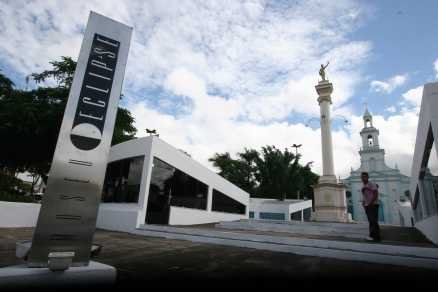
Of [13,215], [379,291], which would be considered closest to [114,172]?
[13,215]

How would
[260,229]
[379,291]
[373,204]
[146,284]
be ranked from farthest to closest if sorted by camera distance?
[260,229] → [373,204] → [146,284] → [379,291]

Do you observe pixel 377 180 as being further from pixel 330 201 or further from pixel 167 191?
pixel 167 191

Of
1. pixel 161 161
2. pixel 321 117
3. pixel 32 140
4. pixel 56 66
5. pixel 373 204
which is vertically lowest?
pixel 373 204

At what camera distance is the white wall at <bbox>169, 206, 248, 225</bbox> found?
10961 millimetres

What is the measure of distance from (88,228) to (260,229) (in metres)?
7.62

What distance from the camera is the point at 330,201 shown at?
51.2 feet

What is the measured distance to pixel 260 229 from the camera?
29.9 feet

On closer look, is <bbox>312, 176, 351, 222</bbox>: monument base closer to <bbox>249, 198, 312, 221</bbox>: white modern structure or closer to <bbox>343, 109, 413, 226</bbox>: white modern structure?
<bbox>249, 198, 312, 221</bbox>: white modern structure

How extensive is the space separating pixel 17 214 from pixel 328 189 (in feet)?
57.1

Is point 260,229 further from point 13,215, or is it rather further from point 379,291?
point 13,215

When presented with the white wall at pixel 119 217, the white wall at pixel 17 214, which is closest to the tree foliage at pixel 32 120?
the white wall at pixel 17 214

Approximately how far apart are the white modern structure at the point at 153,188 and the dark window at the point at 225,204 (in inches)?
19.5

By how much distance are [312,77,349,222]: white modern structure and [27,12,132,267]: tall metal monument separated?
52.0 ft

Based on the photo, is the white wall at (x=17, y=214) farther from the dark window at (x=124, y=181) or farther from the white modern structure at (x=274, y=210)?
the white modern structure at (x=274, y=210)
